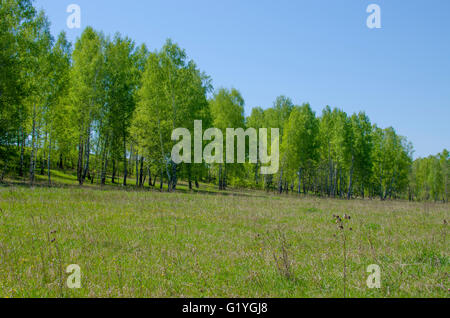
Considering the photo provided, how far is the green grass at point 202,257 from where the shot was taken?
4.43m

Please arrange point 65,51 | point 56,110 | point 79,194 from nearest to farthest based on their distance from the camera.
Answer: point 79,194 → point 56,110 → point 65,51

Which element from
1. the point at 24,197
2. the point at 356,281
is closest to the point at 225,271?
the point at 356,281

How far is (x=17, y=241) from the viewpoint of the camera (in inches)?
263

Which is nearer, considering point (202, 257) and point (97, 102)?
point (202, 257)

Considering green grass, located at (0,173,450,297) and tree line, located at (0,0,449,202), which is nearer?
green grass, located at (0,173,450,297)

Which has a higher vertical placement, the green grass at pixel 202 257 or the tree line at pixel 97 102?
the tree line at pixel 97 102

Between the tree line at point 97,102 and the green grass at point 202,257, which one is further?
the tree line at point 97,102

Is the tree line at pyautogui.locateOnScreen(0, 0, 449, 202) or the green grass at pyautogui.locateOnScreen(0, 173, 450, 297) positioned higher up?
the tree line at pyautogui.locateOnScreen(0, 0, 449, 202)

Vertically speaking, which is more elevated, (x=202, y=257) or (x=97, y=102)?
(x=97, y=102)

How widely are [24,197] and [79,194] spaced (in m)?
2.69

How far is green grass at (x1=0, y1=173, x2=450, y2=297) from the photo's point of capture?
14.5 ft

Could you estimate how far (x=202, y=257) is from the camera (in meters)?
6.06
